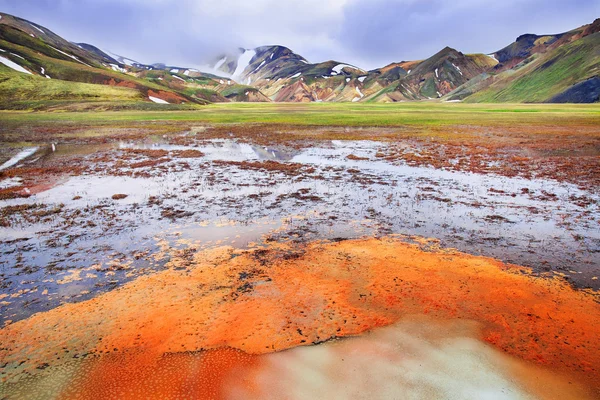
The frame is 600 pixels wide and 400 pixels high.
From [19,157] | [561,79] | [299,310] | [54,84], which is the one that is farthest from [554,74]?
[299,310]

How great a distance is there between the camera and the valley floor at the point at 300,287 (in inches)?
230

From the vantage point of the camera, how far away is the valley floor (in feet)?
19.2

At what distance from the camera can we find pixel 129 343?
6.64 meters

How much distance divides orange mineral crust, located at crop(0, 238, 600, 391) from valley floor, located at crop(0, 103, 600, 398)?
4cm

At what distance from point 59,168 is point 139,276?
1868 cm

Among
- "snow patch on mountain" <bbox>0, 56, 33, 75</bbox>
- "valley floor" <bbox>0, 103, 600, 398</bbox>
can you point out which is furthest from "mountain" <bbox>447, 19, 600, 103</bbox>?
"snow patch on mountain" <bbox>0, 56, 33, 75</bbox>

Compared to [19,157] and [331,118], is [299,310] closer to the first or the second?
[19,157]

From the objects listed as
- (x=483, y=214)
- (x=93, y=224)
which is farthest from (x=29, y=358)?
(x=483, y=214)

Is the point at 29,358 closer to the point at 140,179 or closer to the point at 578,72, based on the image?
the point at 140,179

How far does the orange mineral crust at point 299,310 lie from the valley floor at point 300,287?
0.14ft

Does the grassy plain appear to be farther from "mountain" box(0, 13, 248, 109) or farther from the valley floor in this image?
the valley floor

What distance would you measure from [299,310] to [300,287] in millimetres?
976

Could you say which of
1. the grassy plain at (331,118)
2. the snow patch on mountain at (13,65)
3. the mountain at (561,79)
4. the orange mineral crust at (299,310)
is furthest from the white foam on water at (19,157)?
the mountain at (561,79)

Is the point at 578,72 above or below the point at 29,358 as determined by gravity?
above
